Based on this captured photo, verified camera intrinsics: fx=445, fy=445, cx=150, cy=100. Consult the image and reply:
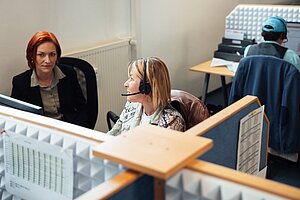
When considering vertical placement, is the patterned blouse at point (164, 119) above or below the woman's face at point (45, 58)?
below

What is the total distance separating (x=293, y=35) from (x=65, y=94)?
2.00 m

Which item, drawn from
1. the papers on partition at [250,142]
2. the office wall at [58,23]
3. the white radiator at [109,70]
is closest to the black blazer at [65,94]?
the office wall at [58,23]

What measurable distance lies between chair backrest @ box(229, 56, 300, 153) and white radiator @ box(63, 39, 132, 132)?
1.00 metres

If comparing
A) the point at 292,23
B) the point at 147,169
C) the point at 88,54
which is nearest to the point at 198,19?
the point at 292,23

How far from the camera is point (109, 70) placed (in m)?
3.53

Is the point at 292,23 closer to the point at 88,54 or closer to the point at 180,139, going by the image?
the point at 88,54

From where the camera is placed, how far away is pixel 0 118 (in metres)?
1.40

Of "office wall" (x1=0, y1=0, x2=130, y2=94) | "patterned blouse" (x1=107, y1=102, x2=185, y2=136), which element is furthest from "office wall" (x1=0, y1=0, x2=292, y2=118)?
"patterned blouse" (x1=107, y1=102, x2=185, y2=136)

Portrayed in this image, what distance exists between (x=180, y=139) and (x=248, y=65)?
2.09m

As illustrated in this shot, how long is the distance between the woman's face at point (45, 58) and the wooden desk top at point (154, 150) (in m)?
1.71

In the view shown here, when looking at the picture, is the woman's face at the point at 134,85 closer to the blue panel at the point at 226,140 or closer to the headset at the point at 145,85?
the headset at the point at 145,85

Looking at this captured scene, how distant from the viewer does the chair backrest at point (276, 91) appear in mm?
2879

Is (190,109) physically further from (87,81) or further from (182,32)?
(182,32)

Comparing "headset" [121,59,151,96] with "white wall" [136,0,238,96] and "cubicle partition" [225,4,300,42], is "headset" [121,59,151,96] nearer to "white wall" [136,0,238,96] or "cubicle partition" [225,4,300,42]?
"white wall" [136,0,238,96]
